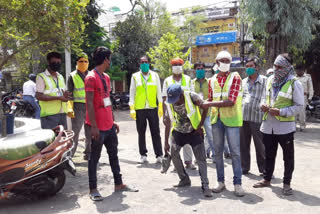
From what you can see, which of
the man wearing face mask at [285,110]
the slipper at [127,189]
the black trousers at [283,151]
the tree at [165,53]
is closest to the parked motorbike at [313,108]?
the black trousers at [283,151]

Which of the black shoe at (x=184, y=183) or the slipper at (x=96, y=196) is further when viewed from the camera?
the black shoe at (x=184, y=183)

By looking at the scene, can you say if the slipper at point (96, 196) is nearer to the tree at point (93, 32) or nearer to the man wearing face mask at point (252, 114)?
the man wearing face mask at point (252, 114)

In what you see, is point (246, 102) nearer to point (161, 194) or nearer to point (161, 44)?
point (161, 194)

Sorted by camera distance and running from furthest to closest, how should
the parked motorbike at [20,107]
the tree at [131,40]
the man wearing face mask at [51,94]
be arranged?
the tree at [131,40]
the parked motorbike at [20,107]
the man wearing face mask at [51,94]

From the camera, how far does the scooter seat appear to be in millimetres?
3979

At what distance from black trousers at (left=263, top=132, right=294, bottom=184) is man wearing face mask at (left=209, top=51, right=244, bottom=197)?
55 cm

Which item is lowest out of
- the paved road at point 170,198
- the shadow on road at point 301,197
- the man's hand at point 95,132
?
the paved road at point 170,198

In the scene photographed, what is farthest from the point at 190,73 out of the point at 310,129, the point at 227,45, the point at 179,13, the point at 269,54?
the point at 179,13

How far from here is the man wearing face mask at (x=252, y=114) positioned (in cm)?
532

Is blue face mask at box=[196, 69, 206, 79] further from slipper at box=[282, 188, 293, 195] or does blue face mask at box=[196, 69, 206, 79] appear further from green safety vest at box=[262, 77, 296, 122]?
slipper at box=[282, 188, 293, 195]

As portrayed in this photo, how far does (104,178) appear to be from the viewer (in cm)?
549

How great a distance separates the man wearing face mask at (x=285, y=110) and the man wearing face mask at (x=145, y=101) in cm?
238

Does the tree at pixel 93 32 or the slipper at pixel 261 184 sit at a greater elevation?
the tree at pixel 93 32

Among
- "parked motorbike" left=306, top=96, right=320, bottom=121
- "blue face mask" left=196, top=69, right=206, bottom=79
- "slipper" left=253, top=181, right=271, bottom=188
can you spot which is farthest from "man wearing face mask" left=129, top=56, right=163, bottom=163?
"parked motorbike" left=306, top=96, right=320, bottom=121
